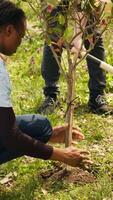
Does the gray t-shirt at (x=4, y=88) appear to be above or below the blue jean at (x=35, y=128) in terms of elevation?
above

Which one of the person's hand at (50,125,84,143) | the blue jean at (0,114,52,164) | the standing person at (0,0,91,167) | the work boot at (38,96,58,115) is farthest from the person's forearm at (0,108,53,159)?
the work boot at (38,96,58,115)

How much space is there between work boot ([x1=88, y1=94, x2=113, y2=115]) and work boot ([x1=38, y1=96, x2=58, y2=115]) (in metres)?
0.30

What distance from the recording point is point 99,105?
4.09m

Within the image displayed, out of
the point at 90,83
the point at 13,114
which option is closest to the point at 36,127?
the point at 13,114

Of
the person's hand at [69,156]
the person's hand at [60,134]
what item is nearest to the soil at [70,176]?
the person's hand at [60,134]

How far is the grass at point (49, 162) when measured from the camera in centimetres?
301

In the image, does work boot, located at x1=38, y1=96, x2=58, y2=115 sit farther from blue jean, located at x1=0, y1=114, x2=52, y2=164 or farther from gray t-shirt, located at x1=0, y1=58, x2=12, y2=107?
gray t-shirt, located at x1=0, y1=58, x2=12, y2=107

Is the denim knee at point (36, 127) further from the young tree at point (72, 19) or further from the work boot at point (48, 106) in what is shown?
the work boot at point (48, 106)

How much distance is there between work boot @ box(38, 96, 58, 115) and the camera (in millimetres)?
4109

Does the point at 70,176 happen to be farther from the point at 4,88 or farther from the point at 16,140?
the point at 4,88

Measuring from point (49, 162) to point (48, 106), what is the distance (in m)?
0.86

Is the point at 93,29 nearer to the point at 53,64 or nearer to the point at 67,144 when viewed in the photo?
the point at 67,144

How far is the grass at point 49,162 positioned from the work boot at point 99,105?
0.21ft

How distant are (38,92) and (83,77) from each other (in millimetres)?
550
